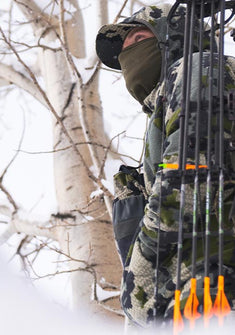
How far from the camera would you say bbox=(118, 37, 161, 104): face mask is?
2342mm

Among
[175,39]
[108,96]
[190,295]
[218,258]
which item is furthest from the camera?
[108,96]

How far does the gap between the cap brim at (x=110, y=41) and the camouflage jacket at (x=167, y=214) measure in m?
→ 0.59

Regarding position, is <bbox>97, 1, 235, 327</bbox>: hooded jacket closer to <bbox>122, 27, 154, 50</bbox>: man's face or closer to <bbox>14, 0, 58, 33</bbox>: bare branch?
<bbox>122, 27, 154, 50</bbox>: man's face

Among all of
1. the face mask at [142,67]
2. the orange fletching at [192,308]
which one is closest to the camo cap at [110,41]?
the face mask at [142,67]

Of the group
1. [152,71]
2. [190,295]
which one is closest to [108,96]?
[152,71]

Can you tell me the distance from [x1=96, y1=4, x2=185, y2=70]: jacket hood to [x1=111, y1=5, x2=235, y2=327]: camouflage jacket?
0.19 m

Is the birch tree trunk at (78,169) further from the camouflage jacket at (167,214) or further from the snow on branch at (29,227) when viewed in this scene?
the camouflage jacket at (167,214)

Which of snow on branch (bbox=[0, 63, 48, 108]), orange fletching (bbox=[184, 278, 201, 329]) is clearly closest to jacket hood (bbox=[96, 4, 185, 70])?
orange fletching (bbox=[184, 278, 201, 329])

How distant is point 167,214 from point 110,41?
1.20 m

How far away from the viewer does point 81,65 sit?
4699 millimetres

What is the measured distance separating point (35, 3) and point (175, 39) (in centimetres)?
374

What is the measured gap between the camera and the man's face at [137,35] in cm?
244

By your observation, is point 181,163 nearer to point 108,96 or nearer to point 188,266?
point 188,266

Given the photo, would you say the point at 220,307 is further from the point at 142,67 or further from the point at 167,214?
the point at 142,67
